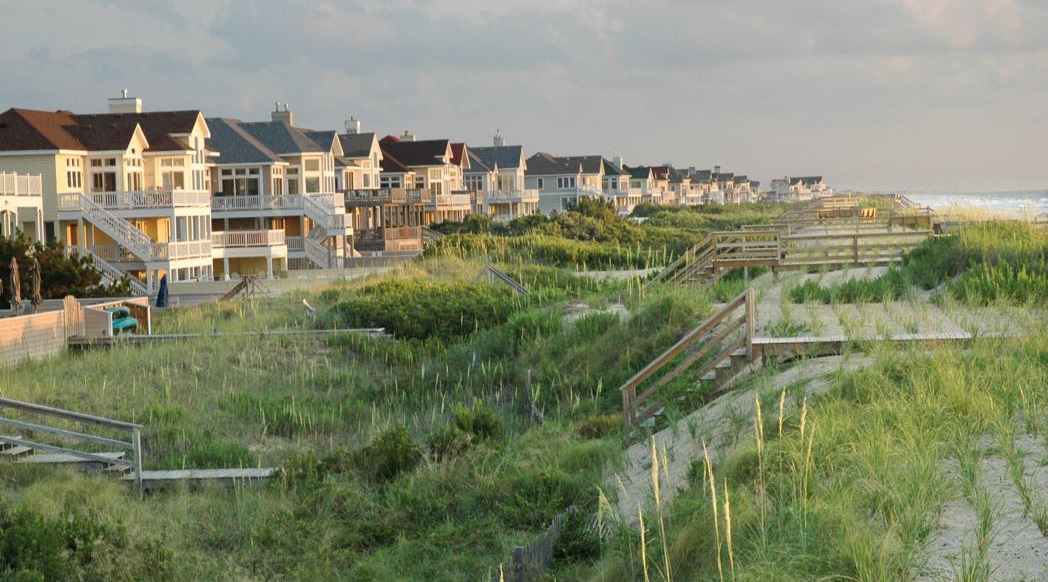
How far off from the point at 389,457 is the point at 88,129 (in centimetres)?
3877

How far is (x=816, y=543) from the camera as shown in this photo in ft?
26.9

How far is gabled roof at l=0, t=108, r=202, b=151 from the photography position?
46.9m

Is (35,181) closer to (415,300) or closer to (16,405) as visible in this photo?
(415,300)

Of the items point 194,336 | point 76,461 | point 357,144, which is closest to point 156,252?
point 194,336

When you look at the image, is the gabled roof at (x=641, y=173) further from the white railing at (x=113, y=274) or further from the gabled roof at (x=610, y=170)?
the white railing at (x=113, y=274)

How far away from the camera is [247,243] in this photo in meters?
53.2

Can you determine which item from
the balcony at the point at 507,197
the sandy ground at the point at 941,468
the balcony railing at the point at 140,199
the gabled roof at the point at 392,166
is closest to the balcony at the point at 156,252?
the balcony railing at the point at 140,199

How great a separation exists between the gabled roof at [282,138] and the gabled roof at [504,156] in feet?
142

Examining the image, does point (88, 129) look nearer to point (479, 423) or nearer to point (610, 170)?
point (479, 423)

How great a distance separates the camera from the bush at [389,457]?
15.5 meters

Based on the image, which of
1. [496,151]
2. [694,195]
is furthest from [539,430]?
[694,195]

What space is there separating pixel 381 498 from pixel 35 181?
33.3m

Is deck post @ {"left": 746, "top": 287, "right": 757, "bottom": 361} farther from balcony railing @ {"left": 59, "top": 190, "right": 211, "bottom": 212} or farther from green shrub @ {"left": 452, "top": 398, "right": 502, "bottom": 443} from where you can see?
balcony railing @ {"left": 59, "top": 190, "right": 211, "bottom": 212}

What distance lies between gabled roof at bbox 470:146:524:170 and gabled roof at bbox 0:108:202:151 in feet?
185
